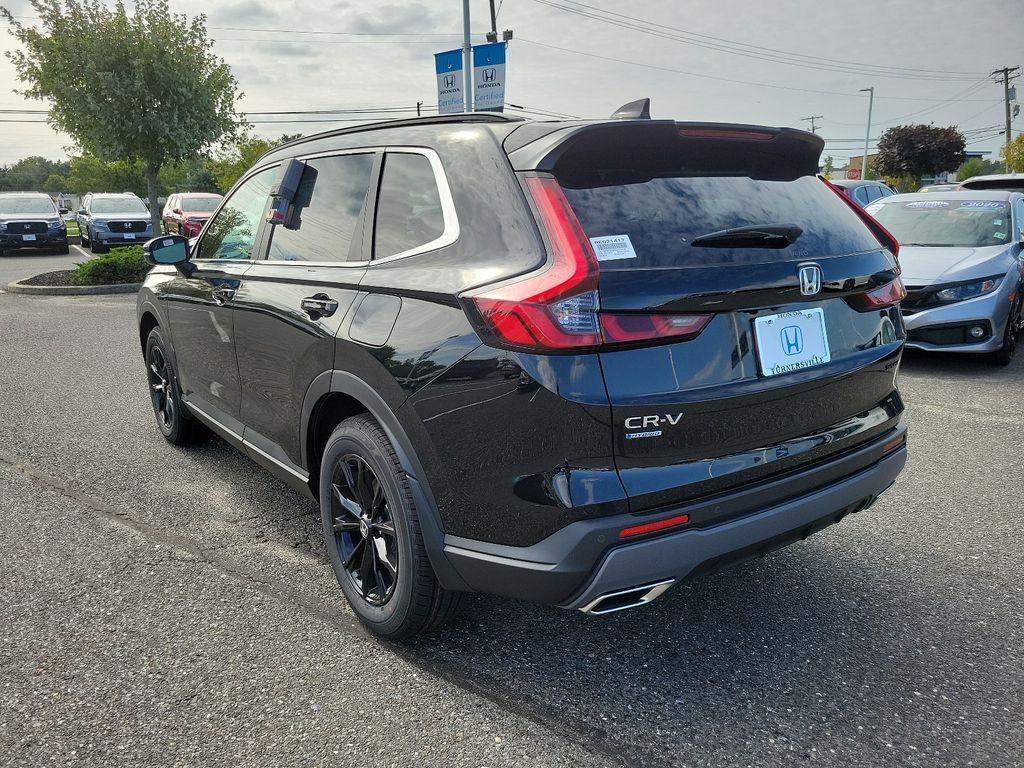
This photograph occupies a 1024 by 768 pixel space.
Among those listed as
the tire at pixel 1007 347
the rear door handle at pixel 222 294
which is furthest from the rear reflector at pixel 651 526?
the tire at pixel 1007 347

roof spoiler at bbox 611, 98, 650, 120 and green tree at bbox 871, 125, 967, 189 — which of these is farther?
green tree at bbox 871, 125, 967, 189

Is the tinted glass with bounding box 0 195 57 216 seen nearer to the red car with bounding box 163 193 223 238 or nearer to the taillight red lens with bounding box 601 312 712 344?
the red car with bounding box 163 193 223 238

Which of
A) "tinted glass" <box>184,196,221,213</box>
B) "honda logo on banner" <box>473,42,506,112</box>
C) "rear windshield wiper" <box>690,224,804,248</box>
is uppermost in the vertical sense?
"honda logo on banner" <box>473,42,506,112</box>

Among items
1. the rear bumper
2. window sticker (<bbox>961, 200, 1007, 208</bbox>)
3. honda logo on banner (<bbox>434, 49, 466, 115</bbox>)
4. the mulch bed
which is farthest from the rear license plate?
honda logo on banner (<bbox>434, 49, 466, 115</bbox>)

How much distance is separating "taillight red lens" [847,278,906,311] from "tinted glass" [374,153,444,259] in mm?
1386

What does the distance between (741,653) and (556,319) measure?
143cm

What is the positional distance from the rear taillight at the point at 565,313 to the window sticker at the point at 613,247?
28mm

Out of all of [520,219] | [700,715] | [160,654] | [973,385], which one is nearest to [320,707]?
[160,654]

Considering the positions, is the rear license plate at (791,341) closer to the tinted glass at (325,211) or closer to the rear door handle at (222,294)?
the tinted glass at (325,211)

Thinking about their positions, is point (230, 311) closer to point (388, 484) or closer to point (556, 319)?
point (388, 484)

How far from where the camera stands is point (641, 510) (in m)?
2.08

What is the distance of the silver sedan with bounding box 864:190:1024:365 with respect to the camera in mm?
6738

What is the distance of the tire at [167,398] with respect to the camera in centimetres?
468

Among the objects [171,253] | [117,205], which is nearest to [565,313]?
[171,253]
